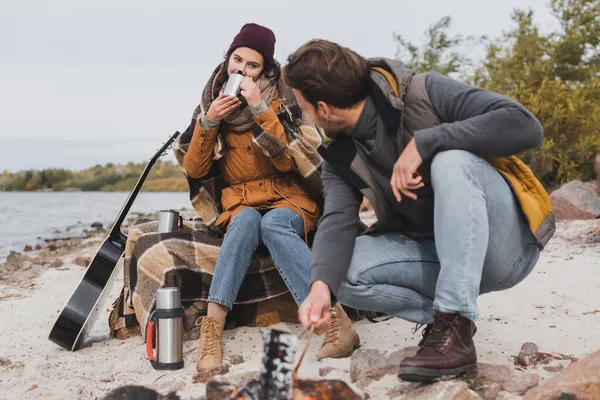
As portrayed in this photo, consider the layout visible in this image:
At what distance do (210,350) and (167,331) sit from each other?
24 cm

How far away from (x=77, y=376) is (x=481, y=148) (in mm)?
2142

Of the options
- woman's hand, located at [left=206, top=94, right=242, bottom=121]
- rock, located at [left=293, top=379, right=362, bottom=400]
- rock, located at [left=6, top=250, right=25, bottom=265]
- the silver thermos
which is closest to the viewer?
rock, located at [left=293, top=379, right=362, bottom=400]

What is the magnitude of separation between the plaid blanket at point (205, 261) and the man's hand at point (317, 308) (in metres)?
1.22

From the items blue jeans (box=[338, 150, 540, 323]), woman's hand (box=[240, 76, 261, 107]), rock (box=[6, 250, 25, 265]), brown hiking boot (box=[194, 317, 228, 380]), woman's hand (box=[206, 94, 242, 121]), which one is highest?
woman's hand (box=[240, 76, 261, 107])

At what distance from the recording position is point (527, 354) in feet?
8.70

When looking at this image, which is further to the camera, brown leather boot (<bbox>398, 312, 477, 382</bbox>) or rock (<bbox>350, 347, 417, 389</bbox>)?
rock (<bbox>350, 347, 417, 389</bbox>)

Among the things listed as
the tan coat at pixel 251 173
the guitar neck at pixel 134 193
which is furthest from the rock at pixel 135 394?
the guitar neck at pixel 134 193

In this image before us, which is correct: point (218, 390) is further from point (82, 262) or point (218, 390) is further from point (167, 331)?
point (82, 262)

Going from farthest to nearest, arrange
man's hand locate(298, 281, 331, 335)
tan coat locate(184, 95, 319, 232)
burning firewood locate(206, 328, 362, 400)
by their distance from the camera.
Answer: tan coat locate(184, 95, 319, 232) → man's hand locate(298, 281, 331, 335) → burning firewood locate(206, 328, 362, 400)

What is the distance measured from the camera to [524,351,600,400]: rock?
209cm

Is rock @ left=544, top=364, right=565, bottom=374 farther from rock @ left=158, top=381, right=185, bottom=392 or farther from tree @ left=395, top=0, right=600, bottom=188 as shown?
tree @ left=395, top=0, right=600, bottom=188

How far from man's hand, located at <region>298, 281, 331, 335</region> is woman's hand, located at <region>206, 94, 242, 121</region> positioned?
1326 mm

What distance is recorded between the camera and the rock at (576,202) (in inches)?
263

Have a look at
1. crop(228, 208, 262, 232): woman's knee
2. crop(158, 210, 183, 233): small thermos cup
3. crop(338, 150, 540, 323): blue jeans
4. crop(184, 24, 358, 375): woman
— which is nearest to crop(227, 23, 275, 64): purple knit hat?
crop(184, 24, 358, 375): woman
